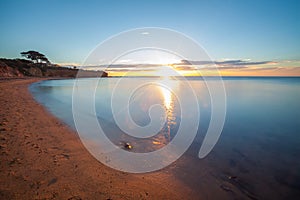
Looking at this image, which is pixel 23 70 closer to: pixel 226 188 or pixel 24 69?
pixel 24 69

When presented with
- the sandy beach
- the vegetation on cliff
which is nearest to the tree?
the vegetation on cliff

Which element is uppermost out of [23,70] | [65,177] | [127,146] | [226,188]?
[23,70]

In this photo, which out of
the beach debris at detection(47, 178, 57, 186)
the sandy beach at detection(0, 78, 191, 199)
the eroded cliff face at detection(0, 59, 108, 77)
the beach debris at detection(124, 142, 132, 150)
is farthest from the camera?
the eroded cliff face at detection(0, 59, 108, 77)

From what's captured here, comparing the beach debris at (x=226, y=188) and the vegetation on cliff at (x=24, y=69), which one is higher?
the vegetation on cliff at (x=24, y=69)

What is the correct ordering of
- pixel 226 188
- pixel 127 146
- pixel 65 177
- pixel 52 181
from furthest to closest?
1. pixel 127 146
2. pixel 226 188
3. pixel 65 177
4. pixel 52 181

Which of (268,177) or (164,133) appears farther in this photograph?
(164,133)

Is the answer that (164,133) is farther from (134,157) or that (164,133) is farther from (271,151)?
(271,151)

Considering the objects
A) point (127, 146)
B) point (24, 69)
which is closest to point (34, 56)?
point (24, 69)

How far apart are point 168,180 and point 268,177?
10.3 feet

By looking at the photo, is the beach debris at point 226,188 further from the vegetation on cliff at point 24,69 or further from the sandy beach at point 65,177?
the vegetation on cliff at point 24,69

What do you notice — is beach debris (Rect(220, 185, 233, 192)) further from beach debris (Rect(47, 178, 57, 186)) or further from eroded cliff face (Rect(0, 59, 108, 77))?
eroded cliff face (Rect(0, 59, 108, 77))

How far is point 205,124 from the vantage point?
955cm

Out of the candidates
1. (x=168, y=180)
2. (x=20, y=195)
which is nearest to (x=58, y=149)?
(x=20, y=195)

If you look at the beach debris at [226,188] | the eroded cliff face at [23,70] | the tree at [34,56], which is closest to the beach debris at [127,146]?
the beach debris at [226,188]
